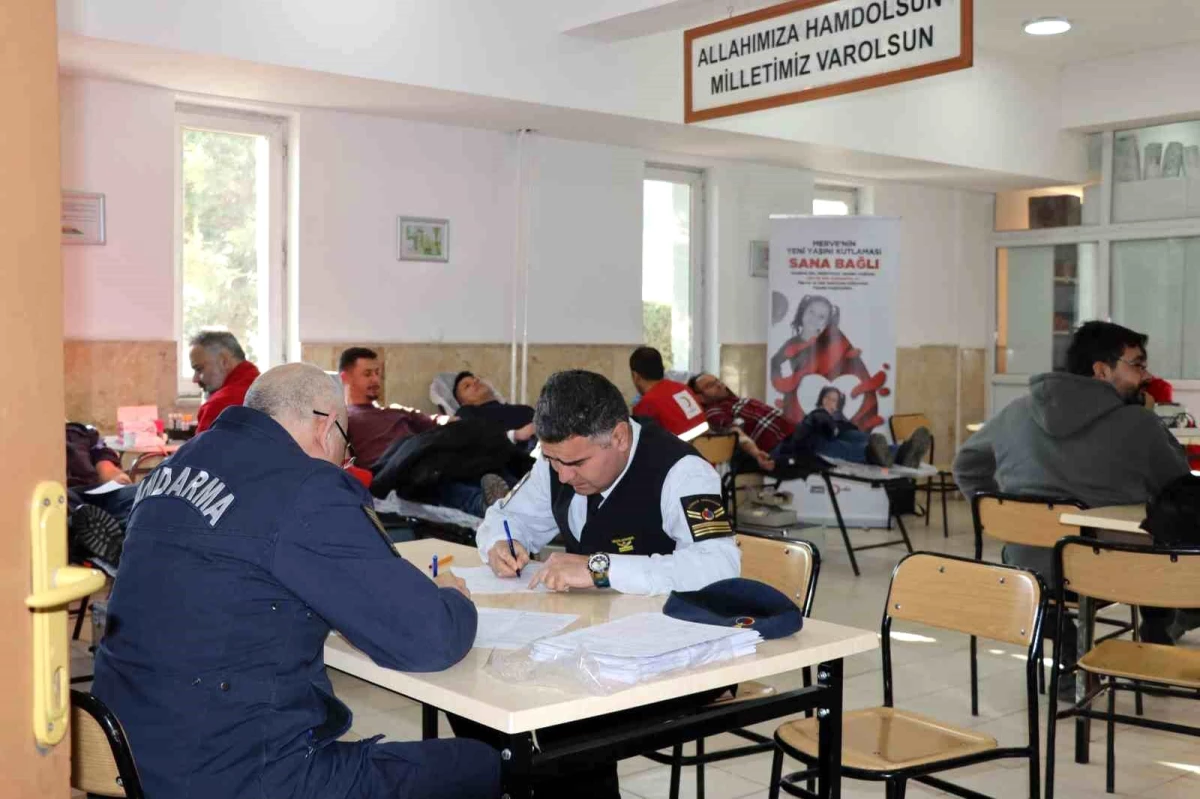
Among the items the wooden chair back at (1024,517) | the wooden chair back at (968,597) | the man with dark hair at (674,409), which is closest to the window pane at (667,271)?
the man with dark hair at (674,409)

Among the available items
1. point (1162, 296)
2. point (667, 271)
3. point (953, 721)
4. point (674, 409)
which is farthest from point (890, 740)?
point (1162, 296)

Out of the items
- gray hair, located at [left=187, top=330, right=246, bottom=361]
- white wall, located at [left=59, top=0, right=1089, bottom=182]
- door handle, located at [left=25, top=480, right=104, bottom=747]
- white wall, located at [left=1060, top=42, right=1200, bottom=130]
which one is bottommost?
door handle, located at [left=25, top=480, right=104, bottom=747]

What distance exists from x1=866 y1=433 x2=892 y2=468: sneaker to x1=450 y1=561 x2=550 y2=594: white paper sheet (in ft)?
16.6

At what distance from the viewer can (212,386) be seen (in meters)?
5.77

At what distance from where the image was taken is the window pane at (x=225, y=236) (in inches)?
282

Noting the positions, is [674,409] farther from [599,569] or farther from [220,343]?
[599,569]

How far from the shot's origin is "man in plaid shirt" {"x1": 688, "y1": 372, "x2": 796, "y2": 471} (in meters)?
8.40

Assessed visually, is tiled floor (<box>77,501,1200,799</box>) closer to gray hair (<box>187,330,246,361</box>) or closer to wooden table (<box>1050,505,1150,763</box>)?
wooden table (<box>1050,505,1150,763</box>)

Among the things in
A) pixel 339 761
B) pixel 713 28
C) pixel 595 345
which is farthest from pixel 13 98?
pixel 595 345

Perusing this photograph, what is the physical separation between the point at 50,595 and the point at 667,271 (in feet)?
28.0

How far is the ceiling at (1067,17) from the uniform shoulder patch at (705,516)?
410 centimetres

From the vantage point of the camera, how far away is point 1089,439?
4676mm

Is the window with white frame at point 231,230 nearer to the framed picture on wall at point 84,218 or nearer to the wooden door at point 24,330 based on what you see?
the framed picture on wall at point 84,218

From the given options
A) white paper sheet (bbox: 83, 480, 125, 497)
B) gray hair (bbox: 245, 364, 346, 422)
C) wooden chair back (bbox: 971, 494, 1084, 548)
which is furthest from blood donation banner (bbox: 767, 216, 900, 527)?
gray hair (bbox: 245, 364, 346, 422)
